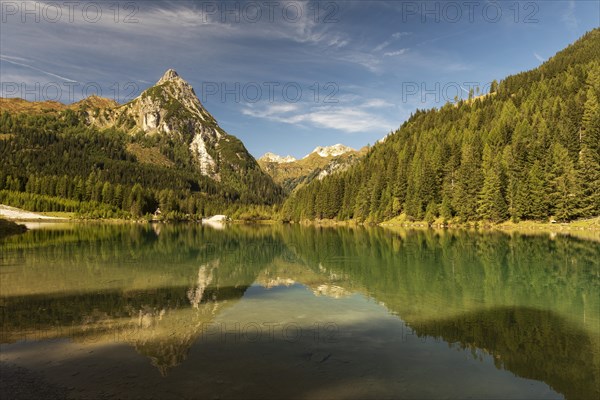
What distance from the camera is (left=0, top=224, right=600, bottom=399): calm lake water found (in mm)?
12180

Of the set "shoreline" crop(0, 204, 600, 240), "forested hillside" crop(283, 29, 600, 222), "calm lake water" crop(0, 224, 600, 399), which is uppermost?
"forested hillside" crop(283, 29, 600, 222)

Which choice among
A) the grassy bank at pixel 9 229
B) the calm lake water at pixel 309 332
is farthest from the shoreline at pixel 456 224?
the calm lake water at pixel 309 332

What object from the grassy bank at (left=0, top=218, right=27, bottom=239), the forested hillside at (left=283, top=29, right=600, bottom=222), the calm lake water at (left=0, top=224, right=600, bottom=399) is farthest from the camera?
the forested hillside at (left=283, top=29, right=600, bottom=222)

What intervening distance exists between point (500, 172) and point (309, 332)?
11599 centimetres

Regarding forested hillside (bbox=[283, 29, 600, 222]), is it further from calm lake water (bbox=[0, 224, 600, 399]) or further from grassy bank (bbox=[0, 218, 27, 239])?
grassy bank (bbox=[0, 218, 27, 239])

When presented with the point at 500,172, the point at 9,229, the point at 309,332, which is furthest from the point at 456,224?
the point at 9,229

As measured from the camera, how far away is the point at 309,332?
1833cm

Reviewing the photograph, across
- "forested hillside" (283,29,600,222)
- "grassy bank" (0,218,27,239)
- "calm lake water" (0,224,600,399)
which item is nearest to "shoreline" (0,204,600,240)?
"forested hillside" (283,29,600,222)

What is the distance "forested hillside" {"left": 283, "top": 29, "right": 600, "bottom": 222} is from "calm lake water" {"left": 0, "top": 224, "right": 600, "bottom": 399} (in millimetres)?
75550

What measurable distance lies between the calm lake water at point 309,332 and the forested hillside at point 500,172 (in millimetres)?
75550

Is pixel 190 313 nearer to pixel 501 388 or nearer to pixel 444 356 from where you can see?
pixel 444 356

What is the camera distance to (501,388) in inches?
467

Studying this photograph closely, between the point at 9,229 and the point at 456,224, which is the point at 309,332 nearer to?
the point at 9,229

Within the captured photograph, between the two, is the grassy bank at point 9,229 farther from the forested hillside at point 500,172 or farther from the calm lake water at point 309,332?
the forested hillside at point 500,172
